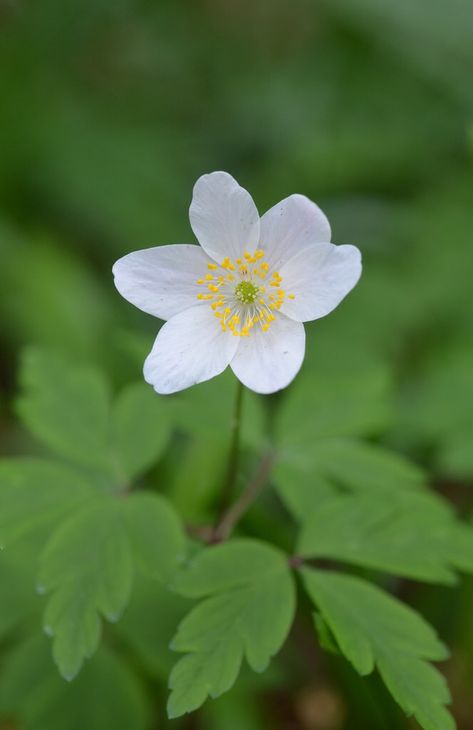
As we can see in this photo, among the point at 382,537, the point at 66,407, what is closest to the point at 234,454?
the point at 382,537

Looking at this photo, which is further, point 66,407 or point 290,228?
point 66,407

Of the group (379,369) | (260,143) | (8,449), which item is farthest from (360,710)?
(260,143)

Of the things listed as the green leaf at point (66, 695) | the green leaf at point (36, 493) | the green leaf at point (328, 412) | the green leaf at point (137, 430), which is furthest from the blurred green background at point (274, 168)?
the green leaf at point (36, 493)

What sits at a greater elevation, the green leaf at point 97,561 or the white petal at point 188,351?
the white petal at point 188,351

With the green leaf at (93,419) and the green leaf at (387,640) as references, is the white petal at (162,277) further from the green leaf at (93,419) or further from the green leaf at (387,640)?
the green leaf at (387,640)

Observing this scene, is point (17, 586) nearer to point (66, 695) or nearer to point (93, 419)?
point (66, 695)
